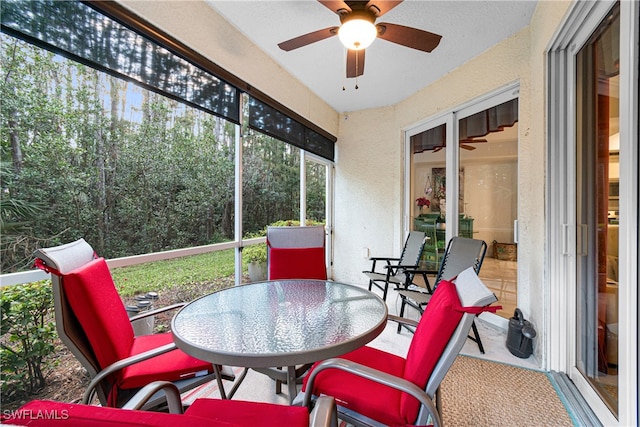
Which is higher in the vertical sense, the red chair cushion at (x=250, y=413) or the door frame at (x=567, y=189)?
the door frame at (x=567, y=189)

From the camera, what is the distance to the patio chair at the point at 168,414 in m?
0.43

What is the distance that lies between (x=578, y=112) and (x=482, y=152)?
127 cm

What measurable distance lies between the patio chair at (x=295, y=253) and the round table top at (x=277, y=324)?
57cm

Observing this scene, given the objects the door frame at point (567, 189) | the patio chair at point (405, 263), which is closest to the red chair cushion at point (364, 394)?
the door frame at point (567, 189)

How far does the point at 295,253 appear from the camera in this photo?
2.58m

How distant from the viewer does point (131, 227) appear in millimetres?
1942

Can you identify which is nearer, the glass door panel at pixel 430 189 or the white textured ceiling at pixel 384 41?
the white textured ceiling at pixel 384 41

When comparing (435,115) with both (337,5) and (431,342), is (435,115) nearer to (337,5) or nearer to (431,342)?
(337,5)

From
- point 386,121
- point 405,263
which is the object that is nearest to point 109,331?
point 405,263

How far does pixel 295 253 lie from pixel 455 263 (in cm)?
166

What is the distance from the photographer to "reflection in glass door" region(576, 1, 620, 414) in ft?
5.06

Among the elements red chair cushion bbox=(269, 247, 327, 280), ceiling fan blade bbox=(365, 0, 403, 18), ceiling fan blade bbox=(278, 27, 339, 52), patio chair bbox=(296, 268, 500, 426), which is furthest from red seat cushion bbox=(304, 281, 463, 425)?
ceiling fan blade bbox=(278, 27, 339, 52)

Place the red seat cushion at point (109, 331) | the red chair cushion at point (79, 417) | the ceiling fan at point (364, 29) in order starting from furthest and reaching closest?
1. the ceiling fan at point (364, 29)
2. the red seat cushion at point (109, 331)
3. the red chair cushion at point (79, 417)

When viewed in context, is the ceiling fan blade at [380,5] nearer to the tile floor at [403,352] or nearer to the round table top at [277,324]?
the round table top at [277,324]
